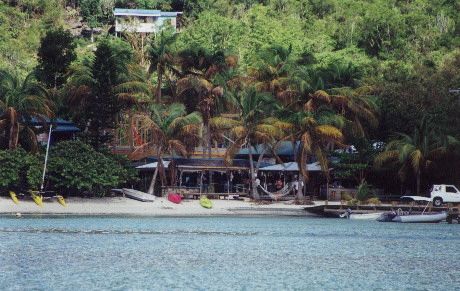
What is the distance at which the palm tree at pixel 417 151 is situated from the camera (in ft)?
170

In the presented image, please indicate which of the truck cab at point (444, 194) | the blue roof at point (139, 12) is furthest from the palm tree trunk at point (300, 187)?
the blue roof at point (139, 12)

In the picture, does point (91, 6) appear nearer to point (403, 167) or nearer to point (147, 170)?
point (147, 170)

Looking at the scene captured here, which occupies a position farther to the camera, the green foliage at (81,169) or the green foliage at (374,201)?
the green foliage at (374,201)

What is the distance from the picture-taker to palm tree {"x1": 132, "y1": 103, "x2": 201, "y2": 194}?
52031mm

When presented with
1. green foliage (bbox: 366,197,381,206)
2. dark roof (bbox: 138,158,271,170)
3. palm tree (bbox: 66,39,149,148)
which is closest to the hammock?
dark roof (bbox: 138,158,271,170)

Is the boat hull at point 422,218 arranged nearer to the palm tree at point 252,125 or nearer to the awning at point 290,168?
the awning at point 290,168

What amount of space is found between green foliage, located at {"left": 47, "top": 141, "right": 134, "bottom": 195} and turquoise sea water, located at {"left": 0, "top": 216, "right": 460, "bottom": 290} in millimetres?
2239

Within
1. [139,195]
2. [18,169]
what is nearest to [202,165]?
[139,195]

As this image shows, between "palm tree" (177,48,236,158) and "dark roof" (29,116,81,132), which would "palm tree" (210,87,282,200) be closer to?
"palm tree" (177,48,236,158)

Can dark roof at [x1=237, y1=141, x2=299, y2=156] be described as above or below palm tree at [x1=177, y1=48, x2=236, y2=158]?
below

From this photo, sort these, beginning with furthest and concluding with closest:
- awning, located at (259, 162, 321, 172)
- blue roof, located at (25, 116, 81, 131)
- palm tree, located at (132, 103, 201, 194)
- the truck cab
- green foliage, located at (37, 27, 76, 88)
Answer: green foliage, located at (37, 27, 76, 88), awning, located at (259, 162, 321, 172), blue roof, located at (25, 116, 81, 131), palm tree, located at (132, 103, 201, 194), the truck cab

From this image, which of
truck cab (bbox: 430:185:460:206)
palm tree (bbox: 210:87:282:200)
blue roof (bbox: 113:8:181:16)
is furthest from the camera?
blue roof (bbox: 113:8:181:16)

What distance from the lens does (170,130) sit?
171 ft

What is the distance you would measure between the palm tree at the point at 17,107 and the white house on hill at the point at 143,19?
132 ft
